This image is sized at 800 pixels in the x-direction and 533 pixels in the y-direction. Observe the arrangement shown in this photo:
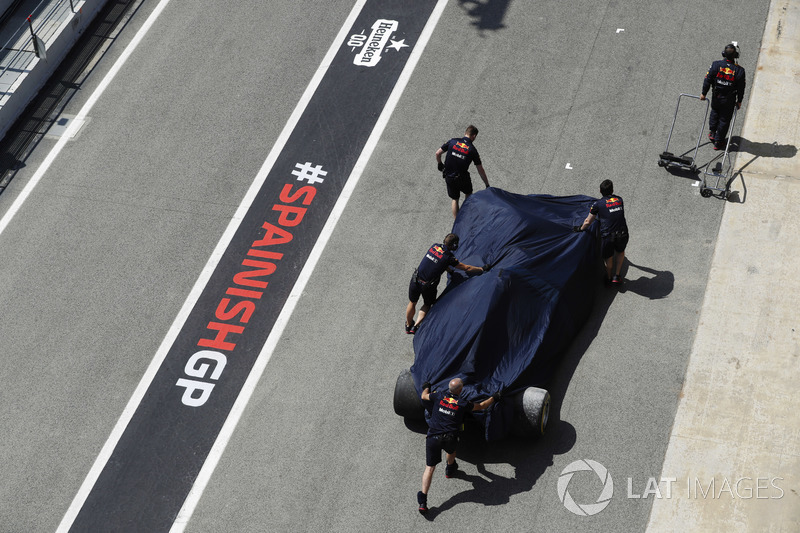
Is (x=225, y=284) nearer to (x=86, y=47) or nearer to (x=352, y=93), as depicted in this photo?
(x=352, y=93)

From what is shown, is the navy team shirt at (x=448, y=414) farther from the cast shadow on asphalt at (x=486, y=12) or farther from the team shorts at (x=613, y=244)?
the cast shadow on asphalt at (x=486, y=12)

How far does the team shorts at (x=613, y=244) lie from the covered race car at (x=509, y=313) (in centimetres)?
16

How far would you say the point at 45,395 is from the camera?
13.8 metres

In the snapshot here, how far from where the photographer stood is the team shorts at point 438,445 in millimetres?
11508

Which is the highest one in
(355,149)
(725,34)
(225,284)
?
(725,34)

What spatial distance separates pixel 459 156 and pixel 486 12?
5.59 metres

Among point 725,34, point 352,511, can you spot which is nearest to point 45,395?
point 352,511

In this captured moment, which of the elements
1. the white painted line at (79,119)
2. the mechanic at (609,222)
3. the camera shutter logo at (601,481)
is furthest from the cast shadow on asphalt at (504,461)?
the white painted line at (79,119)

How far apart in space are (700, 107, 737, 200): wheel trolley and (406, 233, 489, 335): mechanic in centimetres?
454

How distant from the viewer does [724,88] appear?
15383mm

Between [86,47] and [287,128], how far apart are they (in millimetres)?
5224

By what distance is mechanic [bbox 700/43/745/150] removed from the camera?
1526cm

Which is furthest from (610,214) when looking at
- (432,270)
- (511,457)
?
(511,457)

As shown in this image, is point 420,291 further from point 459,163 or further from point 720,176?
point 720,176
